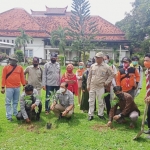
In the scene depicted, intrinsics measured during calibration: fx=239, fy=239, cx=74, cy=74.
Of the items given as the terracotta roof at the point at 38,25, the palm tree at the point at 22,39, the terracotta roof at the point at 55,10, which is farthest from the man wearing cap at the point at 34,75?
the terracotta roof at the point at 55,10

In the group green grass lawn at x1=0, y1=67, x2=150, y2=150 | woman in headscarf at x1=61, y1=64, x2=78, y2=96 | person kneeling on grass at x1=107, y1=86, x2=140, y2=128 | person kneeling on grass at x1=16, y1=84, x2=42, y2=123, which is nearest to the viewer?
green grass lawn at x1=0, y1=67, x2=150, y2=150

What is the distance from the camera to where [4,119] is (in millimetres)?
6492

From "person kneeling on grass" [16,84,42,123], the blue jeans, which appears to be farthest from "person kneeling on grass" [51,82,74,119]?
the blue jeans

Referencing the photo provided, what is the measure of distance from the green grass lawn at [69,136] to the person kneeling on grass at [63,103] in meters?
0.23

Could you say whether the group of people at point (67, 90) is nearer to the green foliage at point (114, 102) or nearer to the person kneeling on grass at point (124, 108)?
the person kneeling on grass at point (124, 108)

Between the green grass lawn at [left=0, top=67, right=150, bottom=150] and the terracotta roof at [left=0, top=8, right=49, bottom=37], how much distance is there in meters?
32.6

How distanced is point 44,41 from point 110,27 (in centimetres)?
1102

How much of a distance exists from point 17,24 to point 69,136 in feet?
121

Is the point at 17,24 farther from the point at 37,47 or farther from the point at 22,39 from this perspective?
the point at 22,39

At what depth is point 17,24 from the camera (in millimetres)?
39719

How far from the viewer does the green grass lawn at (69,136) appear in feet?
Answer: 15.5

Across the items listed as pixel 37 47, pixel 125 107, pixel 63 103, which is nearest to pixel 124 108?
pixel 125 107

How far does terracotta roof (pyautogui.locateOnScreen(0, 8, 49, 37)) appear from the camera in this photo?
38.3 metres

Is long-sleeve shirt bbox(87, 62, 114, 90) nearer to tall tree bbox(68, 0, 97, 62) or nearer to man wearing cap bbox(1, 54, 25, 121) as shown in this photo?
man wearing cap bbox(1, 54, 25, 121)
